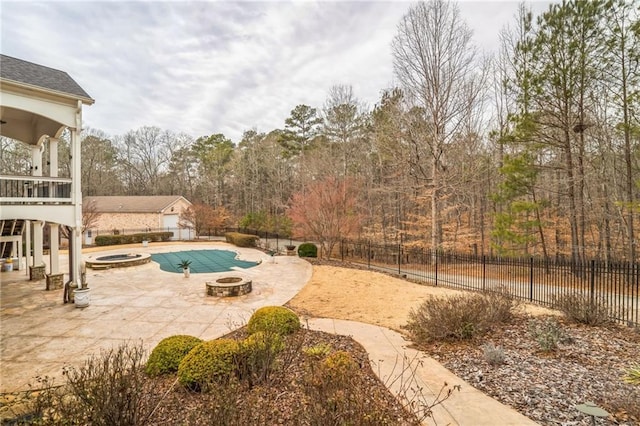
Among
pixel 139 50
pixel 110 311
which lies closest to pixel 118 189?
pixel 139 50

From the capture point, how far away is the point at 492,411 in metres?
3.52

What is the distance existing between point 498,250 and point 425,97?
8.37 metres

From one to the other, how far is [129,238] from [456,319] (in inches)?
1001

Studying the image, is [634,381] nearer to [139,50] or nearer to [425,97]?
[425,97]

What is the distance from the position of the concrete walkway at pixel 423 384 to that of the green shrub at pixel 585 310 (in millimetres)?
3869

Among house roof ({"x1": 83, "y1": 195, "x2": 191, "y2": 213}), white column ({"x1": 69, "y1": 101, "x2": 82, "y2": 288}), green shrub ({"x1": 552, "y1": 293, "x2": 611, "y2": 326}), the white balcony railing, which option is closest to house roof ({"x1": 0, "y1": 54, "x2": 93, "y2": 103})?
white column ({"x1": 69, "y1": 101, "x2": 82, "y2": 288})

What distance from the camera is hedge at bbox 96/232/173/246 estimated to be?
22.9 meters

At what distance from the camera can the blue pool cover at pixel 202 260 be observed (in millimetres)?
15581

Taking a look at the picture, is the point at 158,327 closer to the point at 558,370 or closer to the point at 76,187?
the point at 76,187

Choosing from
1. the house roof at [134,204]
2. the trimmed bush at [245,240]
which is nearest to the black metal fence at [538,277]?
the trimmed bush at [245,240]

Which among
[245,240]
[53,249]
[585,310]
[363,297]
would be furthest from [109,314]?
[245,240]

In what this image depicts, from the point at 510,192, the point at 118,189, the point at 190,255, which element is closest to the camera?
the point at 510,192

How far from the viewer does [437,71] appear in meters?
15.4

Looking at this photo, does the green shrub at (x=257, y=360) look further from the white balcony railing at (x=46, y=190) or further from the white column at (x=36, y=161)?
the white column at (x=36, y=161)
